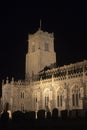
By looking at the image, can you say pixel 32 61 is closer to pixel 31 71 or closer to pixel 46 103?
pixel 31 71

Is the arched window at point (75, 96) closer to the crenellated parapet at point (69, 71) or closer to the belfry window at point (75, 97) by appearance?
the belfry window at point (75, 97)

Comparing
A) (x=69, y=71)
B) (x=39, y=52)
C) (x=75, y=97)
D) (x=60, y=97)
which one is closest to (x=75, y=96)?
(x=75, y=97)

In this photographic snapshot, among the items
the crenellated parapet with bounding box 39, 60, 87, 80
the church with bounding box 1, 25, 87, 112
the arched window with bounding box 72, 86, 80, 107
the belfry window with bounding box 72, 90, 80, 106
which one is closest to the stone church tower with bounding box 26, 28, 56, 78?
the church with bounding box 1, 25, 87, 112

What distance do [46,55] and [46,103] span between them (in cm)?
1936

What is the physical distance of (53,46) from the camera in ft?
286

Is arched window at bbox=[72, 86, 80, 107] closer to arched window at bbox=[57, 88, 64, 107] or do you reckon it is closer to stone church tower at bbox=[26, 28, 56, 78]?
arched window at bbox=[57, 88, 64, 107]

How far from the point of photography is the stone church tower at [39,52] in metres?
82.1

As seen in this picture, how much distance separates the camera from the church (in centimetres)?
6169

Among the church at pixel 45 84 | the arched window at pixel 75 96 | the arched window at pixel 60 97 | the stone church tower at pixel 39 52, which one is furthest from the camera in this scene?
the stone church tower at pixel 39 52

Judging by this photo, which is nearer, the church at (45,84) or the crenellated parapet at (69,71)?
the church at (45,84)

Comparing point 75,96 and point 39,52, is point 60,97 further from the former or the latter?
point 39,52

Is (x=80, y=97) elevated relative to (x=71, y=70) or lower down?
lower down

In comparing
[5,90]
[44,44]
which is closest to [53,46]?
[44,44]

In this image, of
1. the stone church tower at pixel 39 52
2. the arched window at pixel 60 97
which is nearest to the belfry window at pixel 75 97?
the arched window at pixel 60 97
